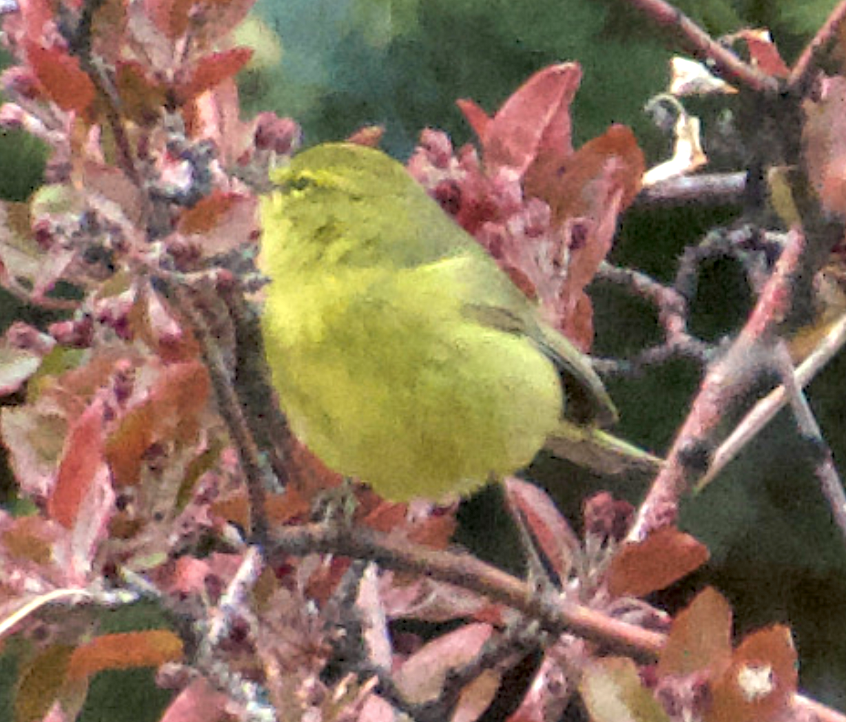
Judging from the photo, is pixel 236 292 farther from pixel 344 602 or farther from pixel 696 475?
pixel 696 475

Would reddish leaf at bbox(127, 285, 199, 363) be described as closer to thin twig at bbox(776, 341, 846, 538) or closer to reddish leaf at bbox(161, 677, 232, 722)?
reddish leaf at bbox(161, 677, 232, 722)

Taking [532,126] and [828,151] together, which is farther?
[532,126]

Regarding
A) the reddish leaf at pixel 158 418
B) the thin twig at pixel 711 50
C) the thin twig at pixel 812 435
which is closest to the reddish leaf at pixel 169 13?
the reddish leaf at pixel 158 418

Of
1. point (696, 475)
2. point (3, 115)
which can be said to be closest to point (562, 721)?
point (696, 475)

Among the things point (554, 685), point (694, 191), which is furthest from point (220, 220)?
point (694, 191)

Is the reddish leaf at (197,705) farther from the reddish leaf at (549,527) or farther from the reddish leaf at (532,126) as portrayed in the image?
the reddish leaf at (532,126)

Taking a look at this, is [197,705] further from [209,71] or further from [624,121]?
[624,121]
